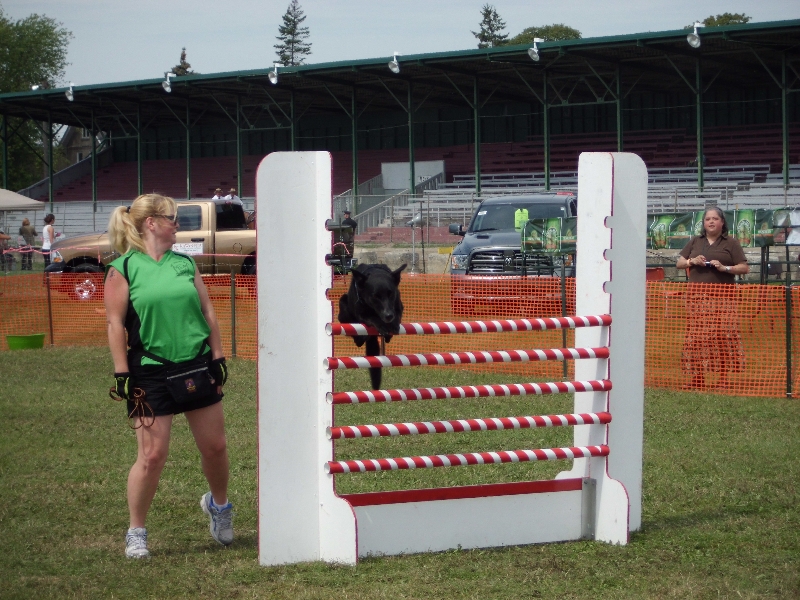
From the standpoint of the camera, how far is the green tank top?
15.2 feet

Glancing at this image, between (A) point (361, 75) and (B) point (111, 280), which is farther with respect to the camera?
(A) point (361, 75)

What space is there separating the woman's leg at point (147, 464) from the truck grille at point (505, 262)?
11.5 metres

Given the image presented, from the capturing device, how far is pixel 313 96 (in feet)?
137

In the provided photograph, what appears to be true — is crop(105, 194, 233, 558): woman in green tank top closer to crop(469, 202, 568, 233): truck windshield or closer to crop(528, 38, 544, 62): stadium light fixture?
crop(469, 202, 568, 233): truck windshield

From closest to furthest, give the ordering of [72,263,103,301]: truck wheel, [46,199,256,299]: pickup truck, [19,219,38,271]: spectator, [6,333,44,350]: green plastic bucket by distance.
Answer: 1. [6,333,44,350]: green plastic bucket
2. [72,263,103,301]: truck wheel
3. [46,199,256,299]: pickup truck
4. [19,219,38,271]: spectator

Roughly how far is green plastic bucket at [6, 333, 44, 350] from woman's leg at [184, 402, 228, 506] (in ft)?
33.4

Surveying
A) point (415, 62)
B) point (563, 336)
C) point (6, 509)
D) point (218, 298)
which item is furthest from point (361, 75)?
point (6, 509)

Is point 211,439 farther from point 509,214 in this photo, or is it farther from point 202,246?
point 202,246

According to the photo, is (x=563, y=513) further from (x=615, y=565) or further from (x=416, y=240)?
(x=416, y=240)

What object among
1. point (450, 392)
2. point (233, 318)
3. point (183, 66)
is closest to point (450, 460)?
point (450, 392)

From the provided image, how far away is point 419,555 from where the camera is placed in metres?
4.90

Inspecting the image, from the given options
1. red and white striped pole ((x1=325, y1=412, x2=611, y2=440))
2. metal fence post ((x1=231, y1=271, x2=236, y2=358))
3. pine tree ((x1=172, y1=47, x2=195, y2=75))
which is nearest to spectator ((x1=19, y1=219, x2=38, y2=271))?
metal fence post ((x1=231, y1=271, x2=236, y2=358))

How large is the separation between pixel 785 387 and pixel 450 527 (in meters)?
5.85

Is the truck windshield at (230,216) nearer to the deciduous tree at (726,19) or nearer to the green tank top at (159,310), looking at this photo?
the green tank top at (159,310)
